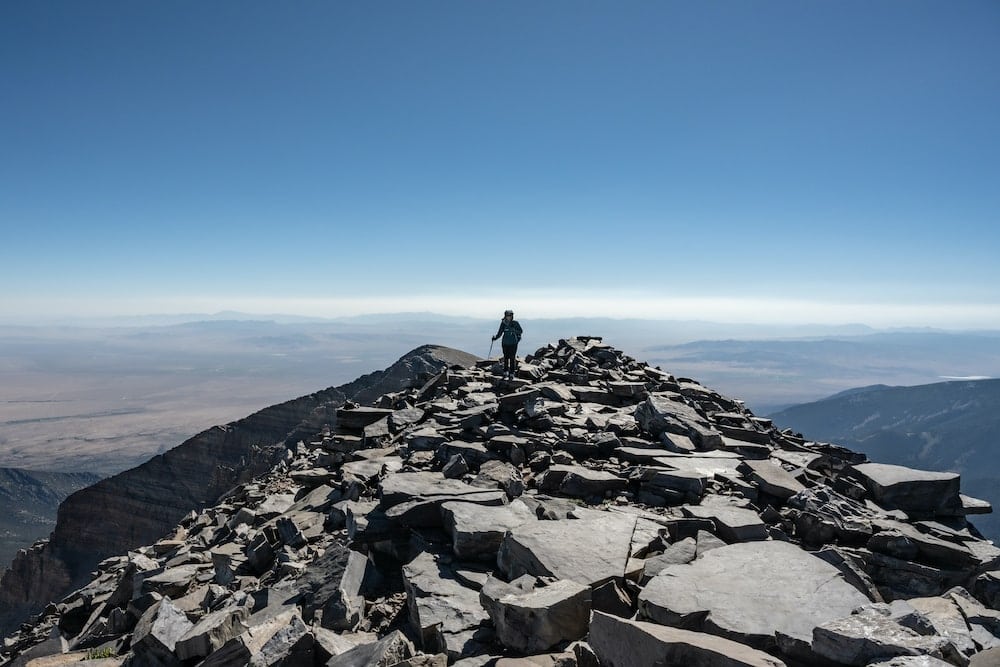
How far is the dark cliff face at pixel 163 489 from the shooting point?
132 ft

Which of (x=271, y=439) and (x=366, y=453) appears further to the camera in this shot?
(x=271, y=439)

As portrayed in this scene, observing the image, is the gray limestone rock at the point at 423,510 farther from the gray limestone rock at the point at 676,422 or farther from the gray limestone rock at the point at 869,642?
the gray limestone rock at the point at 676,422

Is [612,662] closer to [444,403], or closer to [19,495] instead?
[444,403]

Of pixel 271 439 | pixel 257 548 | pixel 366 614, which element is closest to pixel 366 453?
pixel 257 548

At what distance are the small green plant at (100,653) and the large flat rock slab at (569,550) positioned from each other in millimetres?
6056

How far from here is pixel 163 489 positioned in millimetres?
46469

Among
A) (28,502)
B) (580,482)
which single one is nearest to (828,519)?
(580,482)

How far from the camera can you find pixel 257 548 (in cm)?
974

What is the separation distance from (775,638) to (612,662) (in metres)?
1.59

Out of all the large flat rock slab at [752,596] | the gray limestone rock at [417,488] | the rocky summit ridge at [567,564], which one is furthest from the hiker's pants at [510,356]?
the large flat rock slab at [752,596]

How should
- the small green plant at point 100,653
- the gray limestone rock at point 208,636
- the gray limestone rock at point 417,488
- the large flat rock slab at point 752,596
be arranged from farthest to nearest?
the gray limestone rock at point 417,488, the small green plant at point 100,653, the gray limestone rock at point 208,636, the large flat rock slab at point 752,596

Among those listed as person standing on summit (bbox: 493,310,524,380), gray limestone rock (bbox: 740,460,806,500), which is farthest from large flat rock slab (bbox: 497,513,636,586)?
person standing on summit (bbox: 493,310,524,380)

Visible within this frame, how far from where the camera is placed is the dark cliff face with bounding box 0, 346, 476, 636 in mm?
40188

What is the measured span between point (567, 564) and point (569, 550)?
38 cm
